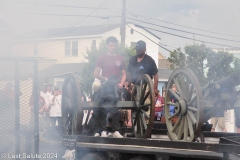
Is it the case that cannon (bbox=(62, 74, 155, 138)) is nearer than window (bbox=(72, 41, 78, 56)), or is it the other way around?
cannon (bbox=(62, 74, 155, 138))

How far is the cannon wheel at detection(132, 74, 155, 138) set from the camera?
21.4 ft

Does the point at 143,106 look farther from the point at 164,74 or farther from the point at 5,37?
the point at 164,74

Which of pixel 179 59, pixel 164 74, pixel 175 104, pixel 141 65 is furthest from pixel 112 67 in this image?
pixel 164 74

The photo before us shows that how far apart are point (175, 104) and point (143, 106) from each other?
1.80ft

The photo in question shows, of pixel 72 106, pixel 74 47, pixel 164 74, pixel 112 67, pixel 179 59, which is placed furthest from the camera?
pixel 164 74

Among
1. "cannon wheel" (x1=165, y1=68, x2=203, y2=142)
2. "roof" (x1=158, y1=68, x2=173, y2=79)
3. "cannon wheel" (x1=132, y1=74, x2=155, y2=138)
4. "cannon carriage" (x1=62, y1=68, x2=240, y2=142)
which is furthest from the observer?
"roof" (x1=158, y1=68, x2=173, y2=79)

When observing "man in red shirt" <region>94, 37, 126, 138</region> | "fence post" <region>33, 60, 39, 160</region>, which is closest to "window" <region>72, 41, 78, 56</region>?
"man in red shirt" <region>94, 37, 126, 138</region>

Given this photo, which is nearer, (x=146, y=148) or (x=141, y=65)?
(x=146, y=148)

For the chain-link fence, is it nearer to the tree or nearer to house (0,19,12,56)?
house (0,19,12,56)

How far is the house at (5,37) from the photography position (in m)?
7.84

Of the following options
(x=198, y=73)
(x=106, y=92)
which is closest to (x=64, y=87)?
(x=106, y=92)

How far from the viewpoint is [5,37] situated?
8.22 meters

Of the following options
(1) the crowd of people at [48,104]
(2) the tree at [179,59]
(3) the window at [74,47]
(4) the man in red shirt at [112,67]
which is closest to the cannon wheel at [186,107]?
(4) the man in red shirt at [112,67]

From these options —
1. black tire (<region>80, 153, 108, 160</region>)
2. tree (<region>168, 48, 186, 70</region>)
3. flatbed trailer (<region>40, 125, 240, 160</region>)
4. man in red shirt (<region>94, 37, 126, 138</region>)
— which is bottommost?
black tire (<region>80, 153, 108, 160</region>)
